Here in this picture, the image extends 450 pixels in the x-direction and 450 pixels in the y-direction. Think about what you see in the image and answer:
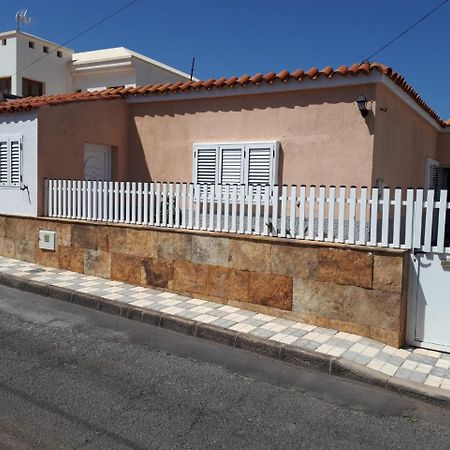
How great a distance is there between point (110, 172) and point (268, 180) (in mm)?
3952

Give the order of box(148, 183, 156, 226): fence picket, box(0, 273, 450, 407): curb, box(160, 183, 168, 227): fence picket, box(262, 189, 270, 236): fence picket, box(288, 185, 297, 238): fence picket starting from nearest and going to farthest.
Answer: box(0, 273, 450, 407): curb, box(288, 185, 297, 238): fence picket, box(262, 189, 270, 236): fence picket, box(160, 183, 168, 227): fence picket, box(148, 183, 156, 226): fence picket

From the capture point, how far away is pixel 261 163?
29.0ft

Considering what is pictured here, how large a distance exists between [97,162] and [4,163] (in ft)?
6.12

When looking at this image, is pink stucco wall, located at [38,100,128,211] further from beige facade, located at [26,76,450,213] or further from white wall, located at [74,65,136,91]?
white wall, located at [74,65,136,91]

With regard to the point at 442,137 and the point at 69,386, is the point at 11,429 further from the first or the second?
the point at 442,137

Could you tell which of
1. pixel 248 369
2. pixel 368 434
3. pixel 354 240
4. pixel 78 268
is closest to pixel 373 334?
pixel 354 240

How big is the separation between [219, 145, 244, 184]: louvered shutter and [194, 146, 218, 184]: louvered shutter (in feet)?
0.55

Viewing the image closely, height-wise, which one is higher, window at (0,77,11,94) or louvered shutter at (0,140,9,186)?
window at (0,77,11,94)

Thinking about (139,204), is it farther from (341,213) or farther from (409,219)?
(409,219)

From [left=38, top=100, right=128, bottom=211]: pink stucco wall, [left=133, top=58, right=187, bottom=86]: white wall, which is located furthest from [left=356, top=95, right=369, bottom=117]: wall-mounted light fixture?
[left=133, top=58, right=187, bottom=86]: white wall

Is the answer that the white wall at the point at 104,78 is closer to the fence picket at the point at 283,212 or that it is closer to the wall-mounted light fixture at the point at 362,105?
the wall-mounted light fixture at the point at 362,105

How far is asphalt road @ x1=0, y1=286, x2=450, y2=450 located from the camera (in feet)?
10.6

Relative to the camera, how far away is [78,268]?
8.41 m

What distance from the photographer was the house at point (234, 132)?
788cm
